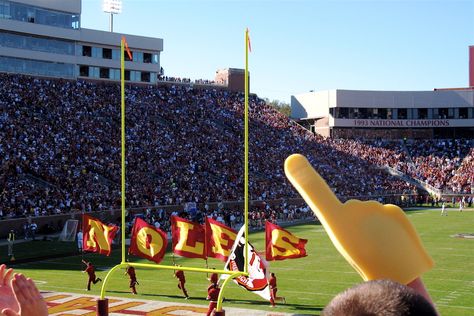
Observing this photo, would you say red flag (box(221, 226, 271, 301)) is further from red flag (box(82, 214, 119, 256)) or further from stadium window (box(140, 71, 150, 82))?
stadium window (box(140, 71, 150, 82))

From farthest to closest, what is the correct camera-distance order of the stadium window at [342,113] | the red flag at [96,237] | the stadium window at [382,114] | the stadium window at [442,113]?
the stadium window at [382,114], the stadium window at [342,113], the stadium window at [442,113], the red flag at [96,237]

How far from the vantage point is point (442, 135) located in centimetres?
6362

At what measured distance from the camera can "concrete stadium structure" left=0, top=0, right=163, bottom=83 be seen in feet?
145

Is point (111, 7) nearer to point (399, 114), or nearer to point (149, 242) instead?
point (399, 114)

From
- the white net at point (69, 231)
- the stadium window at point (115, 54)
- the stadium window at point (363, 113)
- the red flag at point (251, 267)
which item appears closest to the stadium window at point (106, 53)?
the stadium window at point (115, 54)

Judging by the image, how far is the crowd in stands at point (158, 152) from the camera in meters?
32.3

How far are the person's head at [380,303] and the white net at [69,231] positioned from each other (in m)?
27.4

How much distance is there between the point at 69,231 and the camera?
1117 inches

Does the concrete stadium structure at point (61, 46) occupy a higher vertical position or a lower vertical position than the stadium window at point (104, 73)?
higher

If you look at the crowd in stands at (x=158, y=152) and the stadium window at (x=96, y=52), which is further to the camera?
the stadium window at (x=96, y=52)

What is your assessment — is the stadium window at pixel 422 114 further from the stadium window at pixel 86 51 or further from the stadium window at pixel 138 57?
the stadium window at pixel 86 51

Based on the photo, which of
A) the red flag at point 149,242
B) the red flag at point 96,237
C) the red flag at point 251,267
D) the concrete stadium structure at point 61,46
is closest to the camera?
the red flag at point 251,267

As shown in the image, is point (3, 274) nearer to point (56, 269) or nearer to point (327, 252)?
point (56, 269)

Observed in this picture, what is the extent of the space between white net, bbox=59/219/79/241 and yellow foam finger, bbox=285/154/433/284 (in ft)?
86.4
